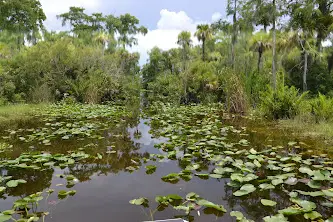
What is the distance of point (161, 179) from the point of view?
3.57 metres

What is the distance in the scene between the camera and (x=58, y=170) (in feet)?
12.6

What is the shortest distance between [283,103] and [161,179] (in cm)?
567

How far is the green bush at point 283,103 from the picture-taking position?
25.6 feet

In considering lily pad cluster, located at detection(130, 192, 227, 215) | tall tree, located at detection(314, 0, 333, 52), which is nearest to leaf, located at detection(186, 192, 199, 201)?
lily pad cluster, located at detection(130, 192, 227, 215)

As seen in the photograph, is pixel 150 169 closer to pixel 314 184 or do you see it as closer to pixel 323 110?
pixel 314 184

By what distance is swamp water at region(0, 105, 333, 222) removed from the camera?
264 centimetres

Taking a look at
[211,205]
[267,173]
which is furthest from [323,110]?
[211,205]

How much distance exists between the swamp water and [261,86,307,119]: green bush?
2.08 metres

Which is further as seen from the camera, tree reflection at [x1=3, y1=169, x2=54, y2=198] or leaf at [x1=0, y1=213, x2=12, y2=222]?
tree reflection at [x1=3, y1=169, x2=54, y2=198]

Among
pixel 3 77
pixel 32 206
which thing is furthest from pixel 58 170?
pixel 3 77

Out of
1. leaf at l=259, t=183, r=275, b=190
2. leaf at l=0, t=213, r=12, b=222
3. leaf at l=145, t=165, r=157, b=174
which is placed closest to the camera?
leaf at l=0, t=213, r=12, b=222

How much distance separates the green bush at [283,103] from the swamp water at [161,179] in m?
2.08

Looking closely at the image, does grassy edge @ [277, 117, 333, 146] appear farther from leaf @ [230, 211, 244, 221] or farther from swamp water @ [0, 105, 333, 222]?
leaf @ [230, 211, 244, 221]

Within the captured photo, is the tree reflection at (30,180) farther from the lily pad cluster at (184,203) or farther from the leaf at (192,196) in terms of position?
the leaf at (192,196)
